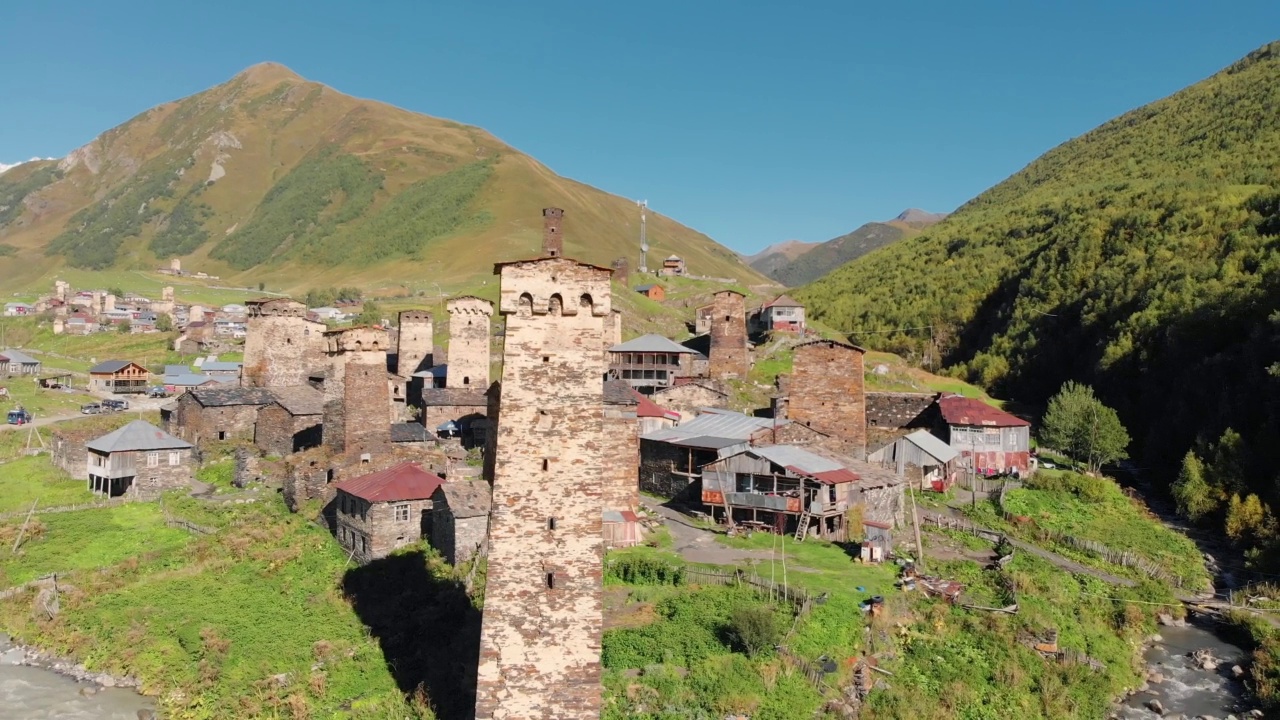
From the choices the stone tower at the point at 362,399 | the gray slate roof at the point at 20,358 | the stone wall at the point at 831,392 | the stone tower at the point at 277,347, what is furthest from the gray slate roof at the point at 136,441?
the gray slate roof at the point at 20,358

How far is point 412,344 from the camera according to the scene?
2074 inches

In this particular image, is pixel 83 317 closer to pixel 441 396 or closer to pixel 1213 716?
pixel 441 396

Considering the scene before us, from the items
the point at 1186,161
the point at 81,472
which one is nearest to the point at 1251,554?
the point at 81,472

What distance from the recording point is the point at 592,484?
15188 mm

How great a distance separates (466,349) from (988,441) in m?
28.7

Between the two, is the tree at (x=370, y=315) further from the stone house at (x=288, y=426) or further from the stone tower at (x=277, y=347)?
the stone house at (x=288, y=426)

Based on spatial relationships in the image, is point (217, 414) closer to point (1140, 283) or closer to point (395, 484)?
point (395, 484)

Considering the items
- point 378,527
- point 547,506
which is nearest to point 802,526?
point 378,527

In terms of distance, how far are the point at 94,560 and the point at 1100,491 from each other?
134 feet

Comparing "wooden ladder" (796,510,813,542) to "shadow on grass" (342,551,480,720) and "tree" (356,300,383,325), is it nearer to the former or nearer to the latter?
"shadow on grass" (342,551,480,720)

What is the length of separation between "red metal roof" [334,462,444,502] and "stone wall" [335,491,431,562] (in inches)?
8.4

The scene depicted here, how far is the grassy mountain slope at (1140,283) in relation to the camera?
41.7 meters

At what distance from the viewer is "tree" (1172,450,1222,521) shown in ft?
113

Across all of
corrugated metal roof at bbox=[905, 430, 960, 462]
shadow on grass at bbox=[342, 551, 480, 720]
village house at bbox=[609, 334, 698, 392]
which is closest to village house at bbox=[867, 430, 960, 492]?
corrugated metal roof at bbox=[905, 430, 960, 462]
